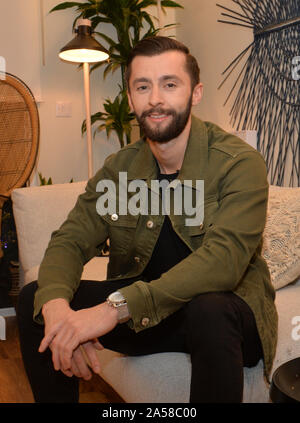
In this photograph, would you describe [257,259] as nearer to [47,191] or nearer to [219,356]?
[219,356]

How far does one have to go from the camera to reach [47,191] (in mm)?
2260

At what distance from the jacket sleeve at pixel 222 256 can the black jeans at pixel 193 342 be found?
0.04m

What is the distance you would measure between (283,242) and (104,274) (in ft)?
2.34

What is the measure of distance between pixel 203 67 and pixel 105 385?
6.85ft

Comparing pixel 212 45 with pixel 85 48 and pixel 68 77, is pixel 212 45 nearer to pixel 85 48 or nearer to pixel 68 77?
pixel 85 48

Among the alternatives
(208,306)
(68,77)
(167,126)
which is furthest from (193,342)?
(68,77)

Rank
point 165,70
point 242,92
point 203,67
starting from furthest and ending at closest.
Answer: point 203,67 < point 242,92 < point 165,70

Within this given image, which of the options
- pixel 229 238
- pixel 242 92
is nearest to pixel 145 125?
pixel 229 238

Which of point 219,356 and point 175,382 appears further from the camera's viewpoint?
point 175,382

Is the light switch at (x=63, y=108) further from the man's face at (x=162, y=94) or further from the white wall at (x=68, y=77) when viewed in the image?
the man's face at (x=162, y=94)

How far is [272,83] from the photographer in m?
2.42

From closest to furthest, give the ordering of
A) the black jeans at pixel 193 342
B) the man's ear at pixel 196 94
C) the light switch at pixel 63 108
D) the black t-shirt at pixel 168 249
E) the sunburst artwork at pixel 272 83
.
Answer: the black jeans at pixel 193 342 → the black t-shirt at pixel 168 249 → the man's ear at pixel 196 94 → the sunburst artwork at pixel 272 83 → the light switch at pixel 63 108

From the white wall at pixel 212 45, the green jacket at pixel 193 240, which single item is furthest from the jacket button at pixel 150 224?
the white wall at pixel 212 45

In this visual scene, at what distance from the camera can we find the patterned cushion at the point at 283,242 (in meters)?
1.62
